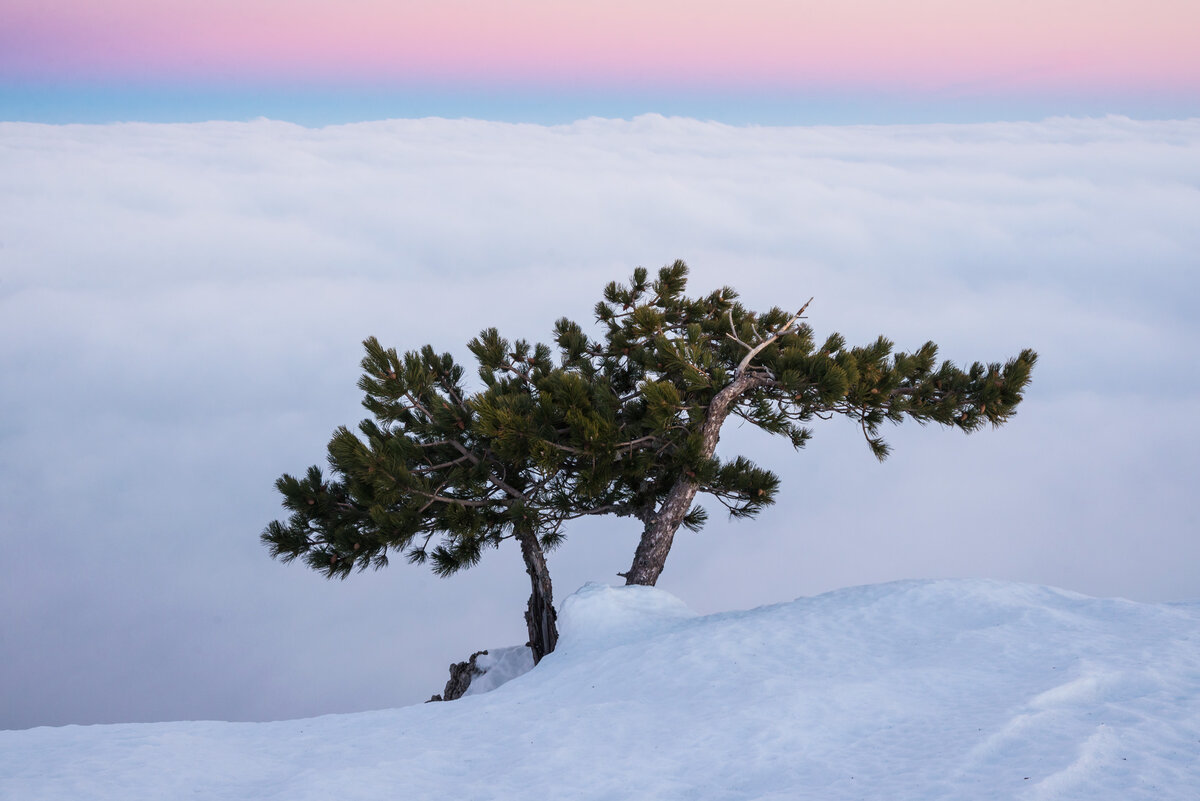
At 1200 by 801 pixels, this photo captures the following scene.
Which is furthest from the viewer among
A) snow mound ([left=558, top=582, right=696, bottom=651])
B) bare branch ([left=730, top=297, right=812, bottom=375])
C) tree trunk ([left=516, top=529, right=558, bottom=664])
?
tree trunk ([left=516, top=529, right=558, bottom=664])

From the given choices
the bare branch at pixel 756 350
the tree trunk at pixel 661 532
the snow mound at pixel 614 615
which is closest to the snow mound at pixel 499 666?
the tree trunk at pixel 661 532

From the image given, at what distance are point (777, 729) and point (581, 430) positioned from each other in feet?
10.2

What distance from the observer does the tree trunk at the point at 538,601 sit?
9031 millimetres

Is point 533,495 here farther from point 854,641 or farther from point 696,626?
point 854,641

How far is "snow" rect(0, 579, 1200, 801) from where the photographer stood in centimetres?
434

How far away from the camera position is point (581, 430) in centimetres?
737

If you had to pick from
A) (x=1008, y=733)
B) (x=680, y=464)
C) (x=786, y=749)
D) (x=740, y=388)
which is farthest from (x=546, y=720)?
(x=740, y=388)

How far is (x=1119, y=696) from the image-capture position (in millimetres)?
4887

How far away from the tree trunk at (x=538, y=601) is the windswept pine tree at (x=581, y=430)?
0.6 inches

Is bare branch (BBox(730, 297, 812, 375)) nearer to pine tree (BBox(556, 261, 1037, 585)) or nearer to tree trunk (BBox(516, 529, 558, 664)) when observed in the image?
pine tree (BBox(556, 261, 1037, 585))

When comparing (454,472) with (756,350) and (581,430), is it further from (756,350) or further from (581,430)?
(756,350)

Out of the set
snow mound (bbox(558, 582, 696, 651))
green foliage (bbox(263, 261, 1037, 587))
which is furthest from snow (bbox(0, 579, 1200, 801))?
green foliage (bbox(263, 261, 1037, 587))

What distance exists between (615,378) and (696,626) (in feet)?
9.19

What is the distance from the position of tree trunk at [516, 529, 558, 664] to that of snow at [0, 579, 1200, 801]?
231cm
